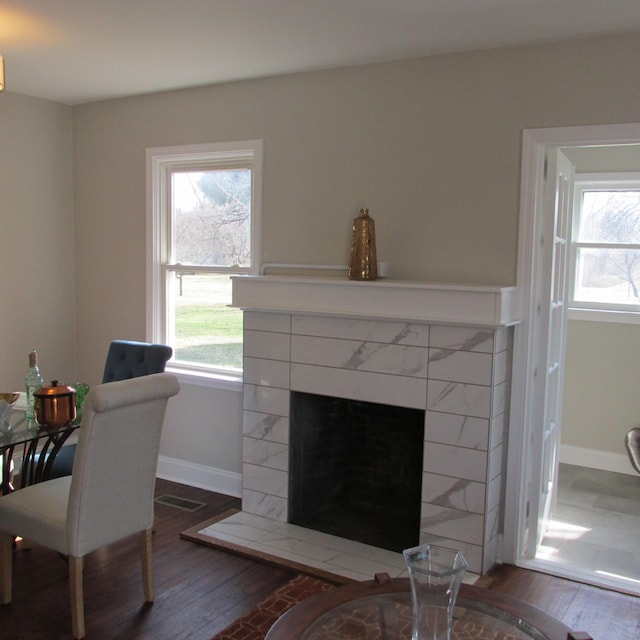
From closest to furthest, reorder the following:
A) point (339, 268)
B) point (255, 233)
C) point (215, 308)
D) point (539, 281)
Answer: point (539, 281) < point (339, 268) < point (255, 233) < point (215, 308)

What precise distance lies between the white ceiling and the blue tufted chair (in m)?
1.50

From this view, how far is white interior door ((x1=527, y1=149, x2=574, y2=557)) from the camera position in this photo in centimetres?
323

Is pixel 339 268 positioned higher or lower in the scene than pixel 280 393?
higher

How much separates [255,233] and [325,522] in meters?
1.67

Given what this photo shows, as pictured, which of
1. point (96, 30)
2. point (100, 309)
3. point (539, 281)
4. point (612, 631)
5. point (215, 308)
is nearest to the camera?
point (612, 631)

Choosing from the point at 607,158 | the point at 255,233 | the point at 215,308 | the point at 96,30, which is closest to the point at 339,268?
the point at 255,233

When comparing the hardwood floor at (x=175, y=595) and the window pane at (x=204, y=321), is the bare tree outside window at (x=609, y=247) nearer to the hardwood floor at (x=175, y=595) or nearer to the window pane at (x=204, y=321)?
the hardwood floor at (x=175, y=595)

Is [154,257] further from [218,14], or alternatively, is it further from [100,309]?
[218,14]

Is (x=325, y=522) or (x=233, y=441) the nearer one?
(x=325, y=522)

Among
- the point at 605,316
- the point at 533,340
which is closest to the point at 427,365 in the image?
the point at 533,340

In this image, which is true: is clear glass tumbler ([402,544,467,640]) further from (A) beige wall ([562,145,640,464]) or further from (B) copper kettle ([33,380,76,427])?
(A) beige wall ([562,145,640,464])

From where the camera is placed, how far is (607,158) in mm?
4797

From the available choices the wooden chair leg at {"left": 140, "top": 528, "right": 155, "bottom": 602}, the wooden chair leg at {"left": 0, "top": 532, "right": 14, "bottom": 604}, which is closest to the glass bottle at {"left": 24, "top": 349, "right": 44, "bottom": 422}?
the wooden chair leg at {"left": 0, "top": 532, "right": 14, "bottom": 604}

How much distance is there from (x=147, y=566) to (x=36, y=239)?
8.31 ft
